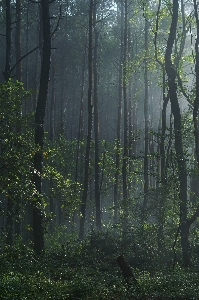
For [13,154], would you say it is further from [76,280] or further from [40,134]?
[76,280]

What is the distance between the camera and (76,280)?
10.9 m

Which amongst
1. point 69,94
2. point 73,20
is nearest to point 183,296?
point 73,20

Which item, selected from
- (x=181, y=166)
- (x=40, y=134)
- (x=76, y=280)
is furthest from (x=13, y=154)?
(x=181, y=166)

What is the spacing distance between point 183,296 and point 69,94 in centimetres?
4875

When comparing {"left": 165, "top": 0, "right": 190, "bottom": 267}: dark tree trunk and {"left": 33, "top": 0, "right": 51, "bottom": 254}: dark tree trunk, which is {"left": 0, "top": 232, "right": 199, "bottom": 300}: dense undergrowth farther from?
{"left": 165, "top": 0, "right": 190, "bottom": 267}: dark tree trunk

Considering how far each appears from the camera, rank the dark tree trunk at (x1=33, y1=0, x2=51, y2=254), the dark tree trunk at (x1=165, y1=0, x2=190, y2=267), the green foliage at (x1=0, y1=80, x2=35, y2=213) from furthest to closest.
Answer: the dark tree trunk at (x1=165, y1=0, x2=190, y2=267) → the dark tree trunk at (x1=33, y1=0, x2=51, y2=254) → the green foliage at (x1=0, y1=80, x2=35, y2=213)

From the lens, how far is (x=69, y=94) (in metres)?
57.8

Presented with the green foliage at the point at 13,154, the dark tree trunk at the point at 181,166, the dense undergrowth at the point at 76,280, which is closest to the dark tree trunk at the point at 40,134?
the dense undergrowth at the point at 76,280

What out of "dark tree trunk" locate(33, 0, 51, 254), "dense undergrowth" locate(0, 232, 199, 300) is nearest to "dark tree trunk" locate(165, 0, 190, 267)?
"dense undergrowth" locate(0, 232, 199, 300)

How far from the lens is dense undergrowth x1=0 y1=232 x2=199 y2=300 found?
9.27m

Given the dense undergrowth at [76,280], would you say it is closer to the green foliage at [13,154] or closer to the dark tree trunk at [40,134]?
the dark tree trunk at [40,134]

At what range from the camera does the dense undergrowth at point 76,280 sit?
9.27 m

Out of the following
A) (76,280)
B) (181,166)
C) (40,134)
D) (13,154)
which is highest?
(40,134)

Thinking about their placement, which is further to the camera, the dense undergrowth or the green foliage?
the green foliage
